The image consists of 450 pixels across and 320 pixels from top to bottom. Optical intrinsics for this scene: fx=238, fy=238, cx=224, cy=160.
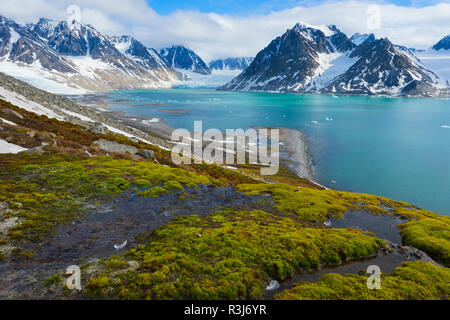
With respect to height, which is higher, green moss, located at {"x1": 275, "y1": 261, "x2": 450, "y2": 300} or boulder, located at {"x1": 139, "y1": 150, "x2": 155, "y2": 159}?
boulder, located at {"x1": 139, "y1": 150, "x2": 155, "y2": 159}

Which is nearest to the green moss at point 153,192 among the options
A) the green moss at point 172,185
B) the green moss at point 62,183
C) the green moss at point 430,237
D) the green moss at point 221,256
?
the green moss at point 62,183

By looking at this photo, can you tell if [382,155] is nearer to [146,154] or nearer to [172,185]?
[146,154]

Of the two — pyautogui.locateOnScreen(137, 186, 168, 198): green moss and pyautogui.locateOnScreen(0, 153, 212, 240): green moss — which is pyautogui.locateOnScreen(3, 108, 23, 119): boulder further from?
pyautogui.locateOnScreen(137, 186, 168, 198): green moss

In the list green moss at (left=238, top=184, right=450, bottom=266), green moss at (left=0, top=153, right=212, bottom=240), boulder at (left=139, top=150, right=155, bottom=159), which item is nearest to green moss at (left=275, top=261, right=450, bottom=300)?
green moss at (left=238, top=184, right=450, bottom=266)

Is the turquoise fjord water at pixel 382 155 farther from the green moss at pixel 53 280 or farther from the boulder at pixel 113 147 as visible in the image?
the green moss at pixel 53 280

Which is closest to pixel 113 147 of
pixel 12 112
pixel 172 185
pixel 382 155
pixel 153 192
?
pixel 172 185

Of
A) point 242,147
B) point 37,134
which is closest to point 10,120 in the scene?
point 37,134
